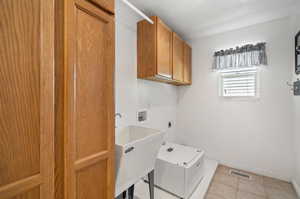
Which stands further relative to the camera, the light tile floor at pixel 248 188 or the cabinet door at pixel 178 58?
the cabinet door at pixel 178 58

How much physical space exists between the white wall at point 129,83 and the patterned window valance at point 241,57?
4.11 ft

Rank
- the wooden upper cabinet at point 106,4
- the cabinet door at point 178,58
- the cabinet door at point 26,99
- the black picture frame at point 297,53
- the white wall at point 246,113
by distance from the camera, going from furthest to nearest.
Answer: the cabinet door at point 178,58
the white wall at point 246,113
the black picture frame at point 297,53
the wooden upper cabinet at point 106,4
the cabinet door at point 26,99

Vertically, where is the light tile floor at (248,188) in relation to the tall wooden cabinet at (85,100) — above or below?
below

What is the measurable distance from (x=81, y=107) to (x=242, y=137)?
2.64 m

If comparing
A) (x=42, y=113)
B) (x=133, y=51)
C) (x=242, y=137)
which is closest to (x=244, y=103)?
(x=242, y=137)

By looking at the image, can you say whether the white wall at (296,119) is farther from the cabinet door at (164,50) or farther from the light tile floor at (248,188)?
the cabinet door at (164,50)

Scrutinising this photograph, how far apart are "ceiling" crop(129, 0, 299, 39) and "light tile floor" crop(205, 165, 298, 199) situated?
8.20ft

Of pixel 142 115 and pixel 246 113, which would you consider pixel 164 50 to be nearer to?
pixel 142 115

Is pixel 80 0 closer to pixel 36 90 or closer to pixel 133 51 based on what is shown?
pixel 36 90

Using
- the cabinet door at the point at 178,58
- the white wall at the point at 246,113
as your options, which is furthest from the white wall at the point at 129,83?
the white wall at the point at 246,113

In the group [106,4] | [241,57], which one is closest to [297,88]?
[241,57]

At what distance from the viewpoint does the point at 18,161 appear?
1.82 ft

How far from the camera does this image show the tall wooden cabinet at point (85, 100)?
683 mm

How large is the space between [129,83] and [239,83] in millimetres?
1953
